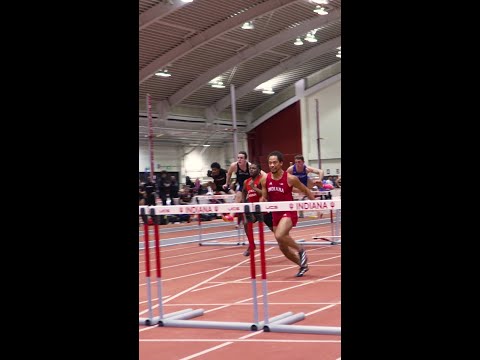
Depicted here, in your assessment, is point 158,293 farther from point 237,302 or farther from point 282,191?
point 282,191

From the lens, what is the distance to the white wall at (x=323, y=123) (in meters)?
32.2

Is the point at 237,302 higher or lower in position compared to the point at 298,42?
lower

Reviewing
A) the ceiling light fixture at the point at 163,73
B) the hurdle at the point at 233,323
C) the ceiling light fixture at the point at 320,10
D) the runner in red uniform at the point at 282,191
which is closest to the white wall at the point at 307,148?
the ceiling light fixture at the point at 163,73

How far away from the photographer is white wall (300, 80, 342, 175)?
32250 millimetres

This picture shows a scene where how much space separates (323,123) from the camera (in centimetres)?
3341

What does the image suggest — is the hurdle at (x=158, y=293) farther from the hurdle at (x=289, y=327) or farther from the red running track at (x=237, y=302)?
the hurdle at (x=289, y=327)

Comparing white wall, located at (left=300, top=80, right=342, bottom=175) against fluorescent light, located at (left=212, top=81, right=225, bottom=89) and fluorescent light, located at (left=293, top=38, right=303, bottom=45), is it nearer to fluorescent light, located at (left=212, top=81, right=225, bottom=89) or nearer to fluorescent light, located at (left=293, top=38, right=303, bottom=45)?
fluorescent light, located at (left=293, top=38, right=303, bottom=45)

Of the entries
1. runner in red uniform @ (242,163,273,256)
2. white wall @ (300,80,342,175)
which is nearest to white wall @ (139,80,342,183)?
white wall @ (300,80,342,175)

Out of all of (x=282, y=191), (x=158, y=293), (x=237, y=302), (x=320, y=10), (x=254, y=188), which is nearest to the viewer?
(x=158, y=293)

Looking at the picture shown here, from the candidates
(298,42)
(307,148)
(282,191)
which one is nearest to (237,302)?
(282,191)
